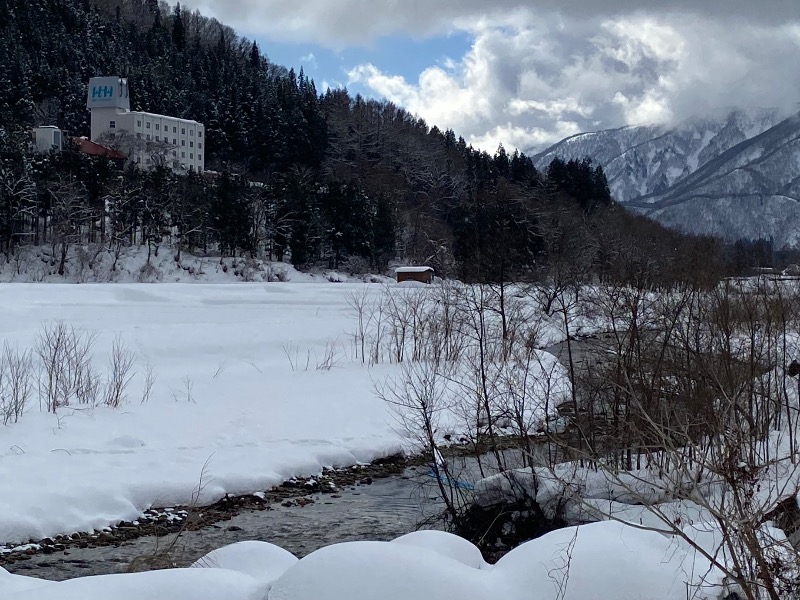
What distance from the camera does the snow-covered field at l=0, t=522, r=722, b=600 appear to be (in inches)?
190

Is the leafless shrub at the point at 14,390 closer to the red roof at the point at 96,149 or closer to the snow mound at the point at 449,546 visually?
the snow mound at the point at 449,546

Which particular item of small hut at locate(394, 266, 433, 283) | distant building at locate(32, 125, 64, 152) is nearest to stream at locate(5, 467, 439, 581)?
small hut at locate(394, 266, 433, 283)

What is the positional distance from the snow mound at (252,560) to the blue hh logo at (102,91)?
269 ft

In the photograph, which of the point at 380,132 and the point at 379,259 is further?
the point at 380,132

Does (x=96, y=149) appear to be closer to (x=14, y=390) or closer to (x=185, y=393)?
(x=185, y=393)

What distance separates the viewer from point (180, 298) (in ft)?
95.4

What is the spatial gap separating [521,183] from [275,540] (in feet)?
240

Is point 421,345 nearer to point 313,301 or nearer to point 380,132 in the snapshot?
point 313,301

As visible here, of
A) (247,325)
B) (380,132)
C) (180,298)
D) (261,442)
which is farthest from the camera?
(380,132)

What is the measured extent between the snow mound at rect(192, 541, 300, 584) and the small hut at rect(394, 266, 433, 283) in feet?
145

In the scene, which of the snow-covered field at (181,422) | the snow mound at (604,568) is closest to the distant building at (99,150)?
the snow-covered field at (181,422)

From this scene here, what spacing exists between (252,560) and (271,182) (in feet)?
206

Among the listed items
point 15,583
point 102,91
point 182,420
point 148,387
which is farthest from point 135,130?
point 15,583

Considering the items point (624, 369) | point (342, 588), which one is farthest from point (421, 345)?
point (342, 588)
